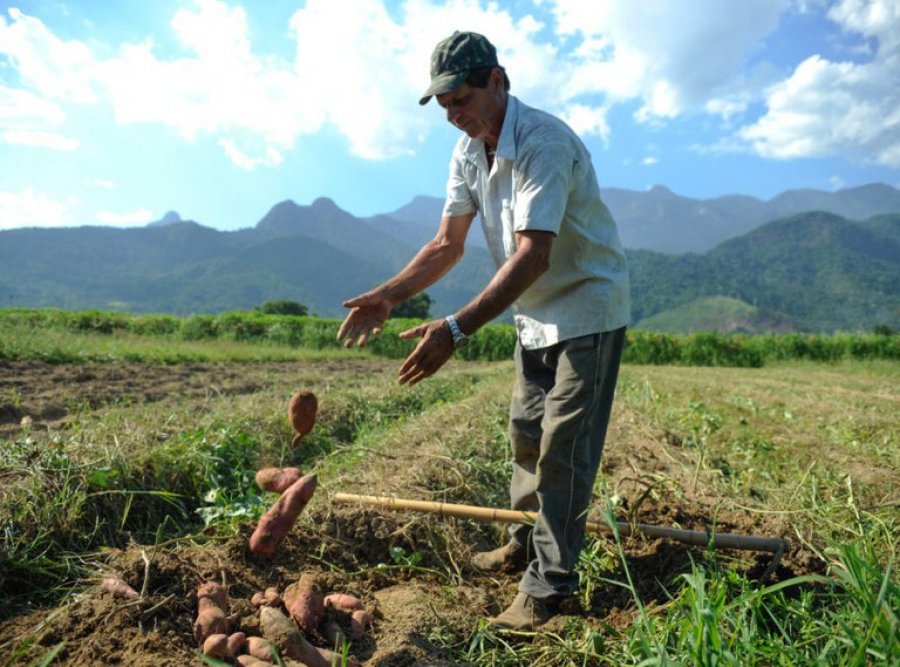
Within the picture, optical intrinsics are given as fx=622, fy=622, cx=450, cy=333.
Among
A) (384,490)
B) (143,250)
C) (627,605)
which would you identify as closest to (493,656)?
(627,605)

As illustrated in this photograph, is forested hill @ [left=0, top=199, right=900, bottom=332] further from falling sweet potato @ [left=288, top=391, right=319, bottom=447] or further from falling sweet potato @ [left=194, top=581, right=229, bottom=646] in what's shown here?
falling sweet potato @ [left=194, top=581, right=229, bottom=646]

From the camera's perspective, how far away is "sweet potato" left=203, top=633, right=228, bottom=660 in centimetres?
183

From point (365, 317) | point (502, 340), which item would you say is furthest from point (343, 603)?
point (502, 340)

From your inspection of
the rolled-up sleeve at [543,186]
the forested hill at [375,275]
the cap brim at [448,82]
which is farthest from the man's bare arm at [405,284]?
the forested hill at [375,275]

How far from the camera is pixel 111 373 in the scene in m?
9.85

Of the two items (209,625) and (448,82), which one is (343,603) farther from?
(448,82)

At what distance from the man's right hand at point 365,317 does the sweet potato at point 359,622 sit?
1021 mm

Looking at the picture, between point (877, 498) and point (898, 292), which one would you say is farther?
point (898, 292)

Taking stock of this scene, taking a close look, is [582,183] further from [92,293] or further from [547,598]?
[92,293]

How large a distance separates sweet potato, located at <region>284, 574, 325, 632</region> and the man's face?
1.82 m

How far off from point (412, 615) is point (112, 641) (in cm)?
97

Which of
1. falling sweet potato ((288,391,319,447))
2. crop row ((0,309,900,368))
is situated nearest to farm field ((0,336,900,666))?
falling sweet potato ((288,391,319,447))

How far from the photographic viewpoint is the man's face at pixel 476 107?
2.41 meters

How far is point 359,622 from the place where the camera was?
83.5 inches
